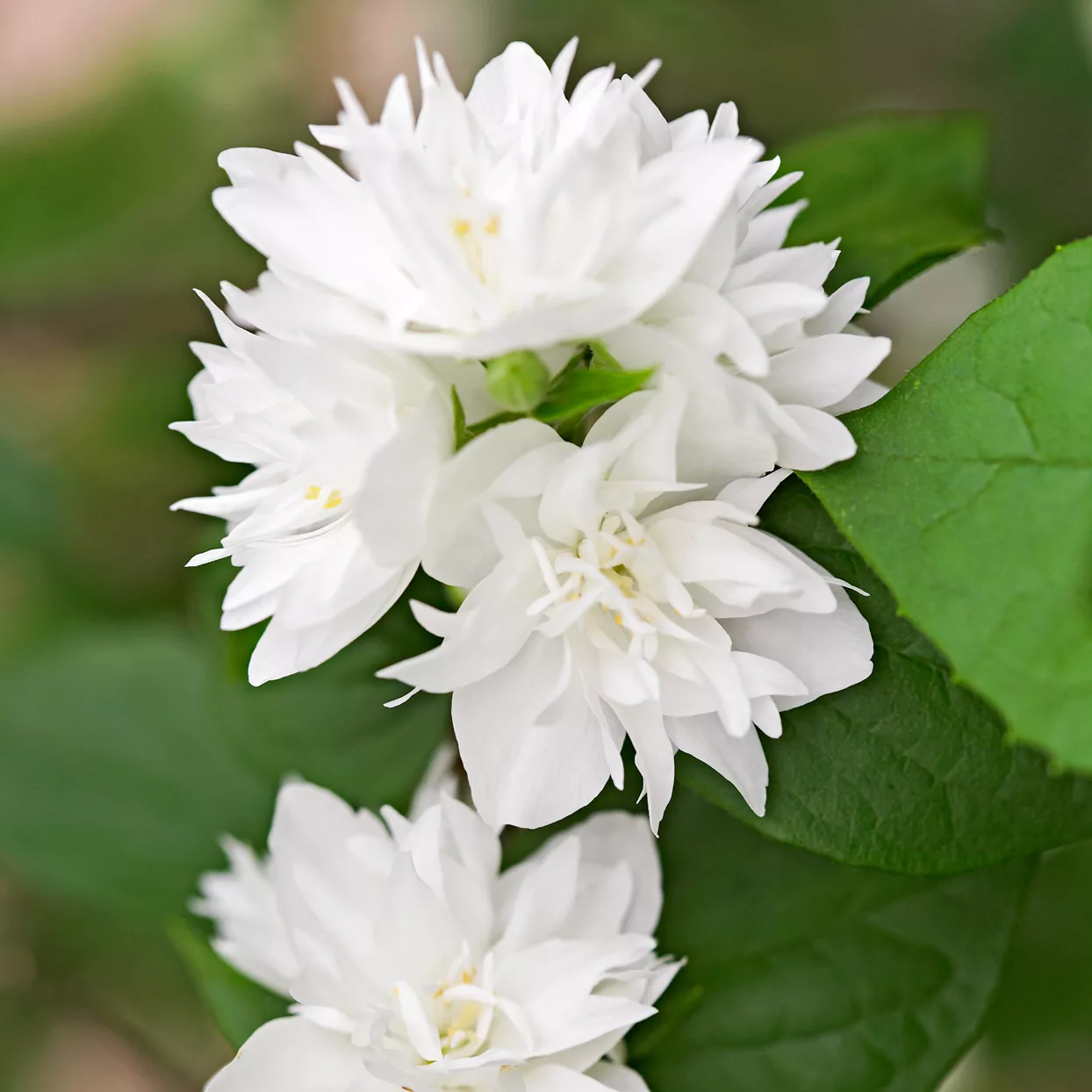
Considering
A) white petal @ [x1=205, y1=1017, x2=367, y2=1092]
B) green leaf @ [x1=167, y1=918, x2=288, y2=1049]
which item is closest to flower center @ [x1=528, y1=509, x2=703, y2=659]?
white petal @ [x1=205, y1=1017, x2=367, y2=1092]

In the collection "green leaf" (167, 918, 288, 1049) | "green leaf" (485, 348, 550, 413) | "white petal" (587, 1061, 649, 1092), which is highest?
"green leaf" (485, 348, 550, 413)

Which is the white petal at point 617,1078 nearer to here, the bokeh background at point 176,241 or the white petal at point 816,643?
the white petal at point 816,643

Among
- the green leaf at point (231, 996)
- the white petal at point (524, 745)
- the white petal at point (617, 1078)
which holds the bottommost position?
the white petal at point (617, 1078)

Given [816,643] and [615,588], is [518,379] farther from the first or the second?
[816,643]

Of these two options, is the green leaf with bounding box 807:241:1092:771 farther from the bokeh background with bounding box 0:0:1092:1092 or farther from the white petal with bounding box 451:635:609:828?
the bokeh background with bounding box 0:0:1092:1092

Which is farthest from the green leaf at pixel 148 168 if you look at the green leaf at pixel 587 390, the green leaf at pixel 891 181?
the green leaf at pixel 587 390

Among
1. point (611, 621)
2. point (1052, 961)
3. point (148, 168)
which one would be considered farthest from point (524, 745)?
point (148, 168)

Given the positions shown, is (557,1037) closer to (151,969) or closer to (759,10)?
(151,969)
